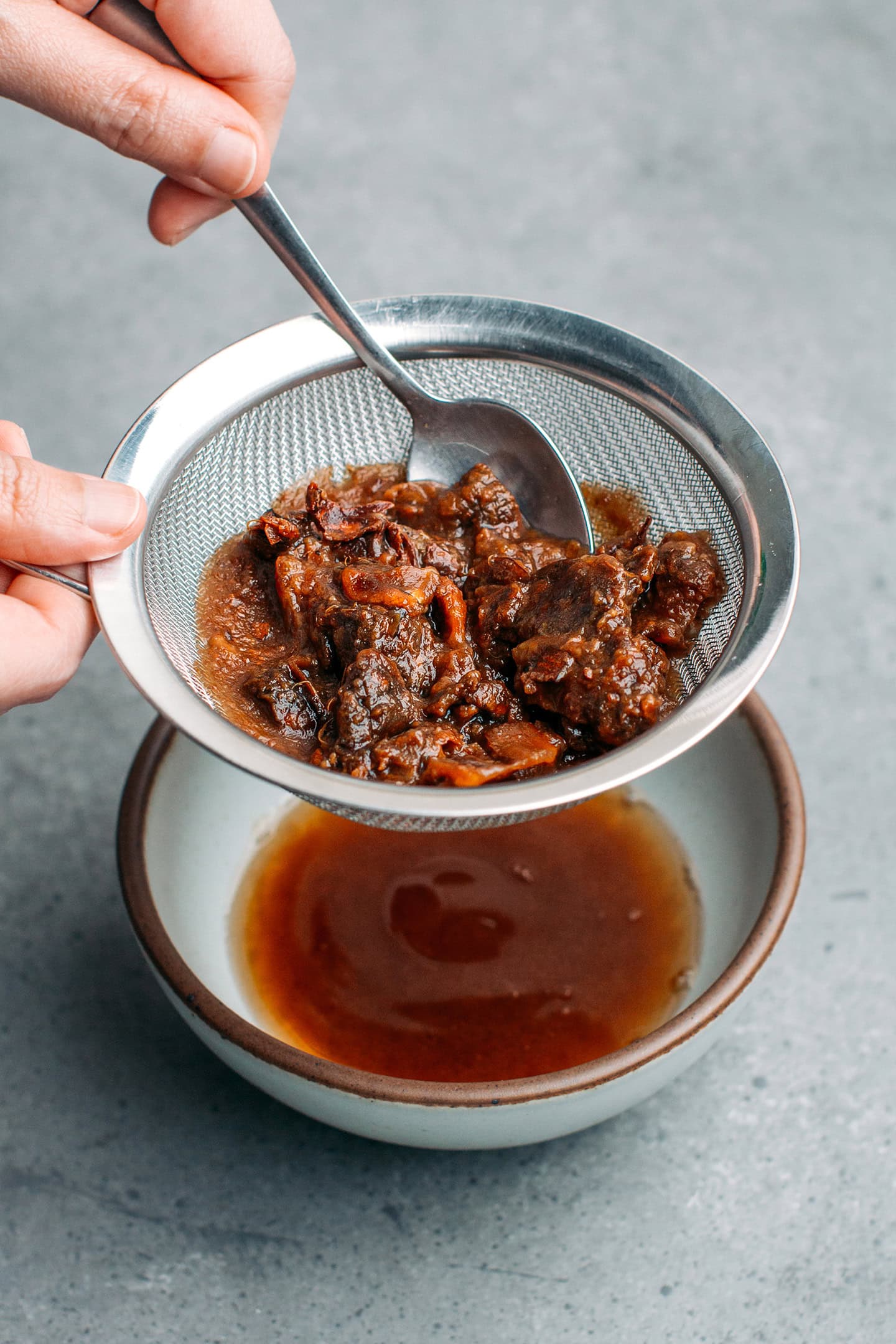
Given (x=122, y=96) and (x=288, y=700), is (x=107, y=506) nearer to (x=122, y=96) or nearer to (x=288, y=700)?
(x=288, y=700)

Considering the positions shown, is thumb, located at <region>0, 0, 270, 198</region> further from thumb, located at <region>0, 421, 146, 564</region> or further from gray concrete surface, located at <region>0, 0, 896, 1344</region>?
gray concrete surface, located at <region>0, 0, 896, 1344</region>

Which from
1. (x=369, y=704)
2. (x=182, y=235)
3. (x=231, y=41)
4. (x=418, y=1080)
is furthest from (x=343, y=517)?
(x=418, y=1080)

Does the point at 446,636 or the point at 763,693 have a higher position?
the point at 446,636

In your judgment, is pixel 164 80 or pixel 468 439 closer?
pixel 164 80

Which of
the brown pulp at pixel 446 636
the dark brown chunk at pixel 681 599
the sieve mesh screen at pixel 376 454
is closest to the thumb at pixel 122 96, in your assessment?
the sieve mesh screen at pixel 376 454

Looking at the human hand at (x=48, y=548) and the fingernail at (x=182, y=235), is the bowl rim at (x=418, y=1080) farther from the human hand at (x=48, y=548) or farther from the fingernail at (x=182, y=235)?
the fingernail at (x=182, y=235)

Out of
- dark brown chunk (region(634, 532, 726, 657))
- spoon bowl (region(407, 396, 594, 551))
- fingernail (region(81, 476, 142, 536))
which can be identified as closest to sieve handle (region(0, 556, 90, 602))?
fingernail (region(81, 476, 142, 536))
